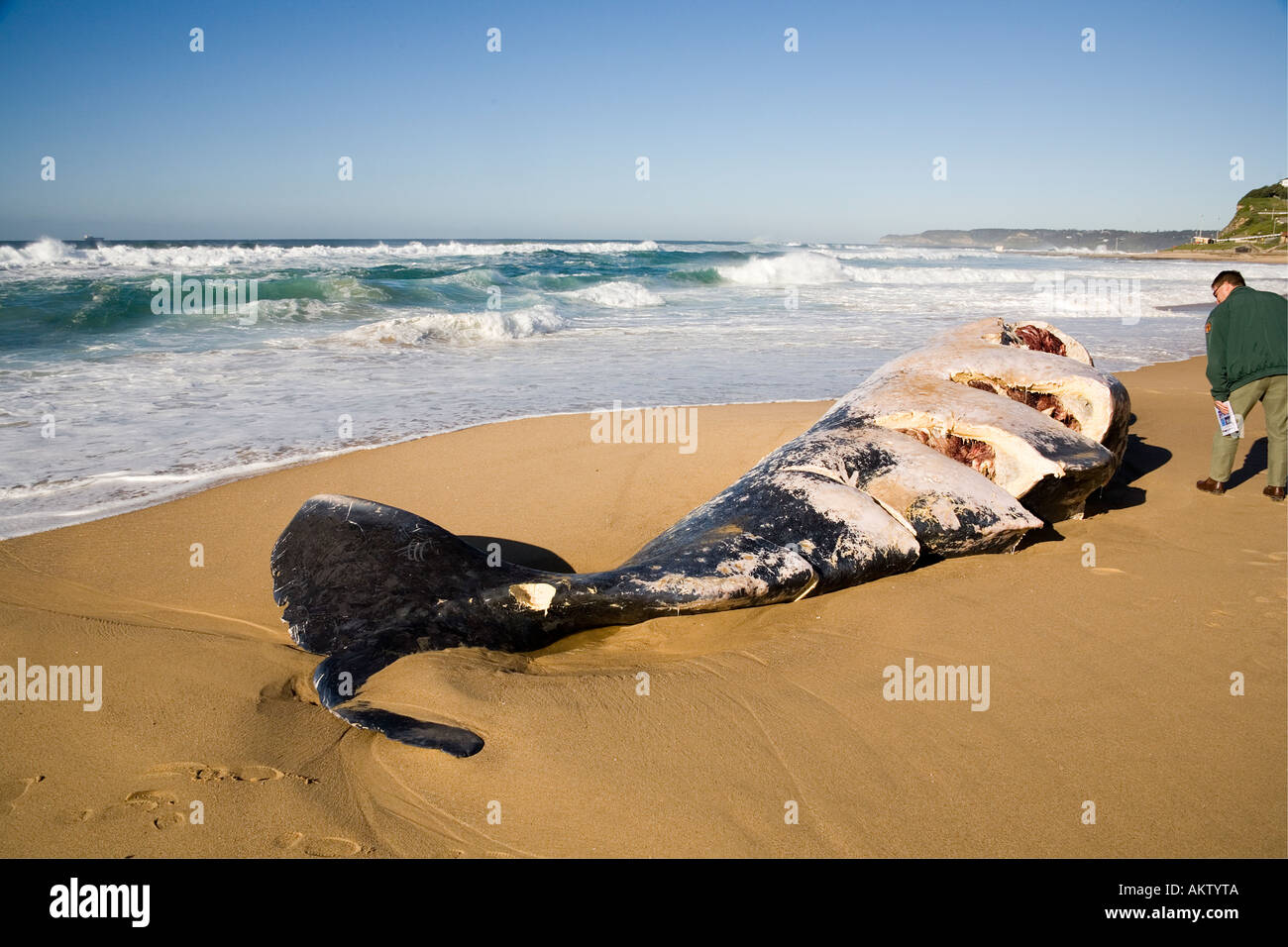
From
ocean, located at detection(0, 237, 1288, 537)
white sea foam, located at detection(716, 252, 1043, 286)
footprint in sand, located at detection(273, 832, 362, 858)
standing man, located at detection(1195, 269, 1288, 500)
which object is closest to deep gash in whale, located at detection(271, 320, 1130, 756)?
footprint in sand, located at detection(273, 832, 362, 858)

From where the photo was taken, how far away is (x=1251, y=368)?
16.9ft

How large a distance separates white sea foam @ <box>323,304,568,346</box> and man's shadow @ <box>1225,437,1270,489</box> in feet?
34.5

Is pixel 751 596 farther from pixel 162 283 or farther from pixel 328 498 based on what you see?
pixel 162 283

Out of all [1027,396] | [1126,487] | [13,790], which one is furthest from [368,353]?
[13,790]

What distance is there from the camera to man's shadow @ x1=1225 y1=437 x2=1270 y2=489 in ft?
18.0

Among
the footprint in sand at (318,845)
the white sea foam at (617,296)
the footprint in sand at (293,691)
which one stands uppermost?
the white sea foam at (617,296)

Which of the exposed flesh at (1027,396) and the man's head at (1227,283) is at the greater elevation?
the man's head at (1227,283)

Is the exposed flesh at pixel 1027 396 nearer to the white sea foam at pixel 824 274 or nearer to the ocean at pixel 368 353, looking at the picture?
the ocean at pixel 368 353

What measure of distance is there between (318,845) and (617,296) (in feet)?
69.1

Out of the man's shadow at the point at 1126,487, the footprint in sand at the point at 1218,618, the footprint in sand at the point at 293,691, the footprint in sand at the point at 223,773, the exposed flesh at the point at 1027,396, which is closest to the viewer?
the footprint in sand at the point at 223,773

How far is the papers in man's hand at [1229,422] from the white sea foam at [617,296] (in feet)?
52.7

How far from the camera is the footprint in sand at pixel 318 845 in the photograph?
2.12 m

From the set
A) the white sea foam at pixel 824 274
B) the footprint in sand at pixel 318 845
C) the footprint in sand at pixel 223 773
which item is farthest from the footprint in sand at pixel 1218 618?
the white sea foam at pixel 824 274
